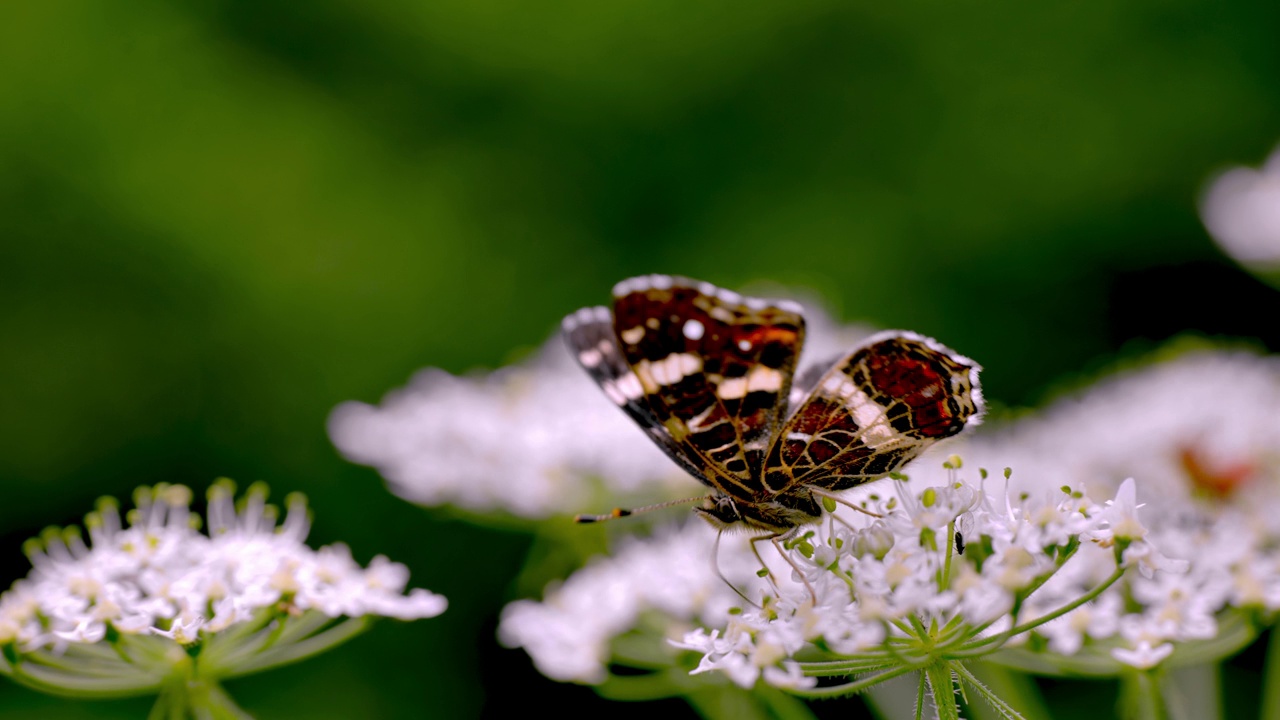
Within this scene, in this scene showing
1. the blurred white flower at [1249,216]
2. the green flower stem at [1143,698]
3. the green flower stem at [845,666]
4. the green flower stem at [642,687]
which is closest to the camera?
the green flower stem at [845,666]

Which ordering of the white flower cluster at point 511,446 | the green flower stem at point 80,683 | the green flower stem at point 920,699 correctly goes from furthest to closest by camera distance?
the white flower cluster at point 511,446 < the green flower stem at point 80,683 < the green flower stem at point 920,699

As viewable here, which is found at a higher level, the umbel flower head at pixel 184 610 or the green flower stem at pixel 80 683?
the umbel flower head at pixel 184 610

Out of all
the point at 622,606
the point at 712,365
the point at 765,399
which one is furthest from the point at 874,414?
the point at 622,606

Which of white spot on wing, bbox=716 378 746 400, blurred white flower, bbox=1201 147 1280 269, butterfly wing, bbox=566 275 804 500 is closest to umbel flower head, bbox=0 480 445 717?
butterfly wing, bbox=566 275 804 500

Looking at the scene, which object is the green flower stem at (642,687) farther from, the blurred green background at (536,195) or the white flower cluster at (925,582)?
the blurred green background at (536,195)

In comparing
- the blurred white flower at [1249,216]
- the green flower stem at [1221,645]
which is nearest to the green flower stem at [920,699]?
the green flower stem at [1221,645]

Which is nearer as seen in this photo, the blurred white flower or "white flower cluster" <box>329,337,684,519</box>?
"white flower cluster" <box>329,337,684,519</box>

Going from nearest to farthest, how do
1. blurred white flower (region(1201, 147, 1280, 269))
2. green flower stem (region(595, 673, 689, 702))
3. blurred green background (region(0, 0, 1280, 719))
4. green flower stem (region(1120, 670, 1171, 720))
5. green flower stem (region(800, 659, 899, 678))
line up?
1. green flower stem (region(800, 659, 899, 678))
2. green flower stem (region(1120, 670, 1171, 720))
3. green flower stem (region(595, 673, 689, 702))
4. blurred white flower (region(1201, 147, 1280, 269))
5. blurred green background (region(0, 0, 1280, 719))

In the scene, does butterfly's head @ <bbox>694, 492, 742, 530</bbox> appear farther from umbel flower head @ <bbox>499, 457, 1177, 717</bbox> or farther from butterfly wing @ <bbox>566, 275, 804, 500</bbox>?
umbel flower head @ <bbox>499, 457, 1177, 717</bbox>
